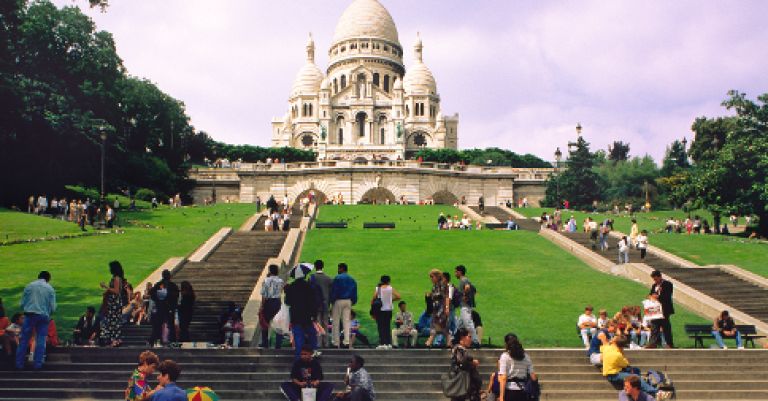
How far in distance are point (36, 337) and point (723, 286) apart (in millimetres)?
17396

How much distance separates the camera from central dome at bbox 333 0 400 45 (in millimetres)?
106875

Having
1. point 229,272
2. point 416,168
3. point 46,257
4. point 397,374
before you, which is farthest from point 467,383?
point 416,168

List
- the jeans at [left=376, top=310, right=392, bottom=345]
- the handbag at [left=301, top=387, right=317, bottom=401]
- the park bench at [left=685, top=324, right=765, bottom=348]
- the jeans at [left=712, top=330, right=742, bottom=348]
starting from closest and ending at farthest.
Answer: the handbag at [left=301, top=387, right=317, bottom=401], the jeans at [left=376, top=310, right=392, bottom=345], the jeans at [left=712, top=330, right=742, bottom=348], the park bench at [left=685, top=324, right=765, bottom=348]

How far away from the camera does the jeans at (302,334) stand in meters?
11.2

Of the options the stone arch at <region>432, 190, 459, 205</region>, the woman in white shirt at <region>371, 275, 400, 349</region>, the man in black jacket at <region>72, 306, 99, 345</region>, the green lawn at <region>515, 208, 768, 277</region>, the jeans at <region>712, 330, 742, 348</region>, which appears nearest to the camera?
the woman in white shirt at <region>371, 275, 400, 349</region>

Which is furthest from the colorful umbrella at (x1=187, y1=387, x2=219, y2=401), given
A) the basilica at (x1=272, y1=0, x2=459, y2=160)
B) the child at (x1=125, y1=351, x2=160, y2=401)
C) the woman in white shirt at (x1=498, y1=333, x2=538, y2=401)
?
the basilica at (x1=272, y1=0, x2=459, y2=160)

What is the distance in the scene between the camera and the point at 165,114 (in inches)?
2601

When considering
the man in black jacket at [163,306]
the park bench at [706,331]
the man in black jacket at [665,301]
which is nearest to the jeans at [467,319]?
the man in black jacket at [665,301]

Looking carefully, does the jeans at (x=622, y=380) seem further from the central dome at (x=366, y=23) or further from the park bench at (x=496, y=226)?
the central dome at (x=366, y=23)

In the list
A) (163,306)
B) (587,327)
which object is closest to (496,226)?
(587,327)

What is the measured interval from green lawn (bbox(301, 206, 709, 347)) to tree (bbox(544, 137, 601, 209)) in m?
31.6

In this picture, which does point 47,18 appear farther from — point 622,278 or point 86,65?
point 622,278

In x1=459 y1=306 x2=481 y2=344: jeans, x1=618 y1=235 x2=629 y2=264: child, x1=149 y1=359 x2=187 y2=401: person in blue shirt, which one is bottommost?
x1=459 y1=306 x2=481 y2=344: jeans

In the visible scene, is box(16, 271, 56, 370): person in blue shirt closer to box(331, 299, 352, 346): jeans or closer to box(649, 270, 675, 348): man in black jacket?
box(331, 299, 352, 346): jeans
